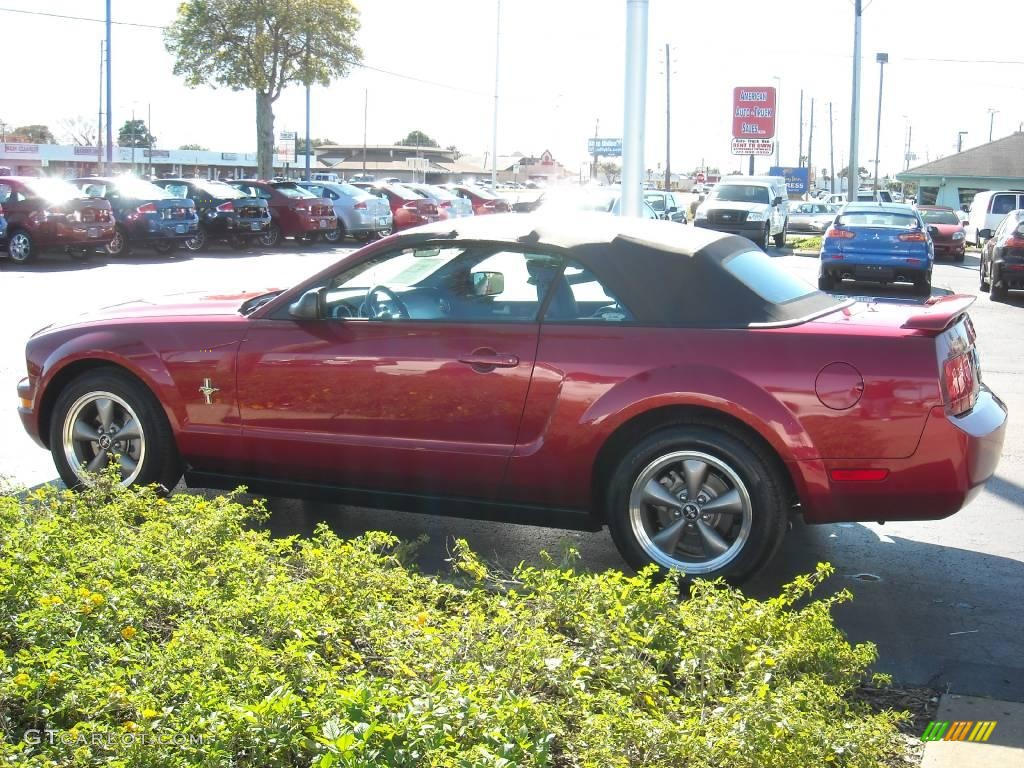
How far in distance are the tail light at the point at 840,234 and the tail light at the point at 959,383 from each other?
16.7 m

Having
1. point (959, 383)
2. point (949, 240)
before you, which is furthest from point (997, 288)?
point (959, 383)

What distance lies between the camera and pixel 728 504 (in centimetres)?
509

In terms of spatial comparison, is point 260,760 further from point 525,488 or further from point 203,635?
point 525,488

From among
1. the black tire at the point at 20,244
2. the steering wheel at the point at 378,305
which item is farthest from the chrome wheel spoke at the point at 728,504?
the black tire at the point at 20,244

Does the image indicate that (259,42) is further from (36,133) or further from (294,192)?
(36,133)

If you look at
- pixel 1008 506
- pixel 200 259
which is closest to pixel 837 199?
pixel 200 259

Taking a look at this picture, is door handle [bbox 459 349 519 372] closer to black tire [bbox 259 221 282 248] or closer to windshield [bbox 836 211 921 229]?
windshield [bbox 836 211 921 229]

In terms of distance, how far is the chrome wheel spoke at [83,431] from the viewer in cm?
620

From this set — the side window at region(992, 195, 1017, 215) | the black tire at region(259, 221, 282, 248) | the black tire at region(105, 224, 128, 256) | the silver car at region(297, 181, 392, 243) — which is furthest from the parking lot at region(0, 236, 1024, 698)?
the side window at region(992, 195, 1017, 215)

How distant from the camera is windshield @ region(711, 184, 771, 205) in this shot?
34812 mm

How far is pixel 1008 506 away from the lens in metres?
6.84

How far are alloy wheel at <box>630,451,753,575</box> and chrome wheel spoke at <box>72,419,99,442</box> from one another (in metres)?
2.97

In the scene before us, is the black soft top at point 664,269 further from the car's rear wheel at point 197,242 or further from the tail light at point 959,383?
the car's rear wheel at point 197,242

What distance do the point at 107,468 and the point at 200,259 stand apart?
67.4 ft
